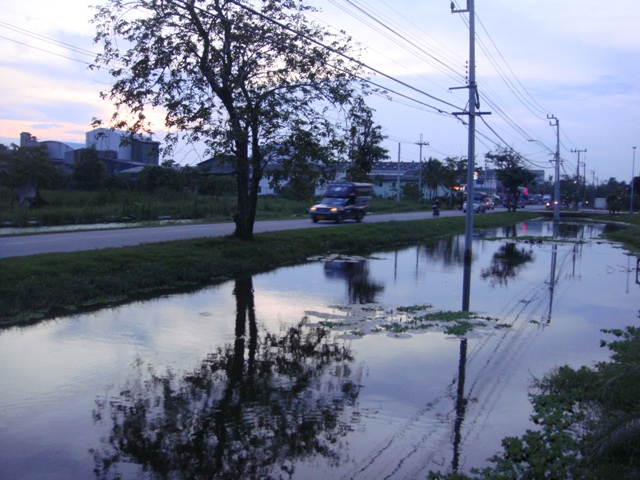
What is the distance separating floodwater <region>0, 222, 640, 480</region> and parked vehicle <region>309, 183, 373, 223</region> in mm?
22831

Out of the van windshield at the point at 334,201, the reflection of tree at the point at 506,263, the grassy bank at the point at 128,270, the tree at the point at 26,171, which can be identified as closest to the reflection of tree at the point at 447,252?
the reflection of tree at the point at 506,263

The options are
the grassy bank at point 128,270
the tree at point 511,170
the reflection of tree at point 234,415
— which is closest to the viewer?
the reflection of tree at point 234,415

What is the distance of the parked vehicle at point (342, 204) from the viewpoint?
1495 inches

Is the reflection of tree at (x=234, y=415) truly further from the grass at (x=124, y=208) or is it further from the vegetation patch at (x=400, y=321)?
the grass at (x=124, y=208)

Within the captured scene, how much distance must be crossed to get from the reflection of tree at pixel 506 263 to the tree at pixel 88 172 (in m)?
31.2

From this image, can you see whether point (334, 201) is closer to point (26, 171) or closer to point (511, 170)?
point (26, 171)

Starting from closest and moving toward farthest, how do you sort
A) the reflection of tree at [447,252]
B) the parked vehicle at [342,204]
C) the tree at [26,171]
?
→ the reflection of tree at [447,252], the tree at [26,171], the parked vehicle at [342,204]

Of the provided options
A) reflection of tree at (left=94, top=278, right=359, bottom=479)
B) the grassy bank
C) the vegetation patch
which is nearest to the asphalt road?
the grassy bank

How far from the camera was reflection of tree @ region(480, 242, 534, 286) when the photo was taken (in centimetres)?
1879

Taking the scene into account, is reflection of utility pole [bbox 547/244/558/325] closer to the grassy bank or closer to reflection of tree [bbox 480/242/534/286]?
reflection of tree [bbox 480/242/534/286]

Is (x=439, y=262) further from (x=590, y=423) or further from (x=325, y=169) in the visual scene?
(x=590, y=423)

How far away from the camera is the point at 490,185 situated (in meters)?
142

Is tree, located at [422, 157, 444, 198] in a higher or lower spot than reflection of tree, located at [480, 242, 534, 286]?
higher

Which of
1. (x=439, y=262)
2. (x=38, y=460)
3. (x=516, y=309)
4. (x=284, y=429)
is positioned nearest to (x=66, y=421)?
(x=38, y=460)
